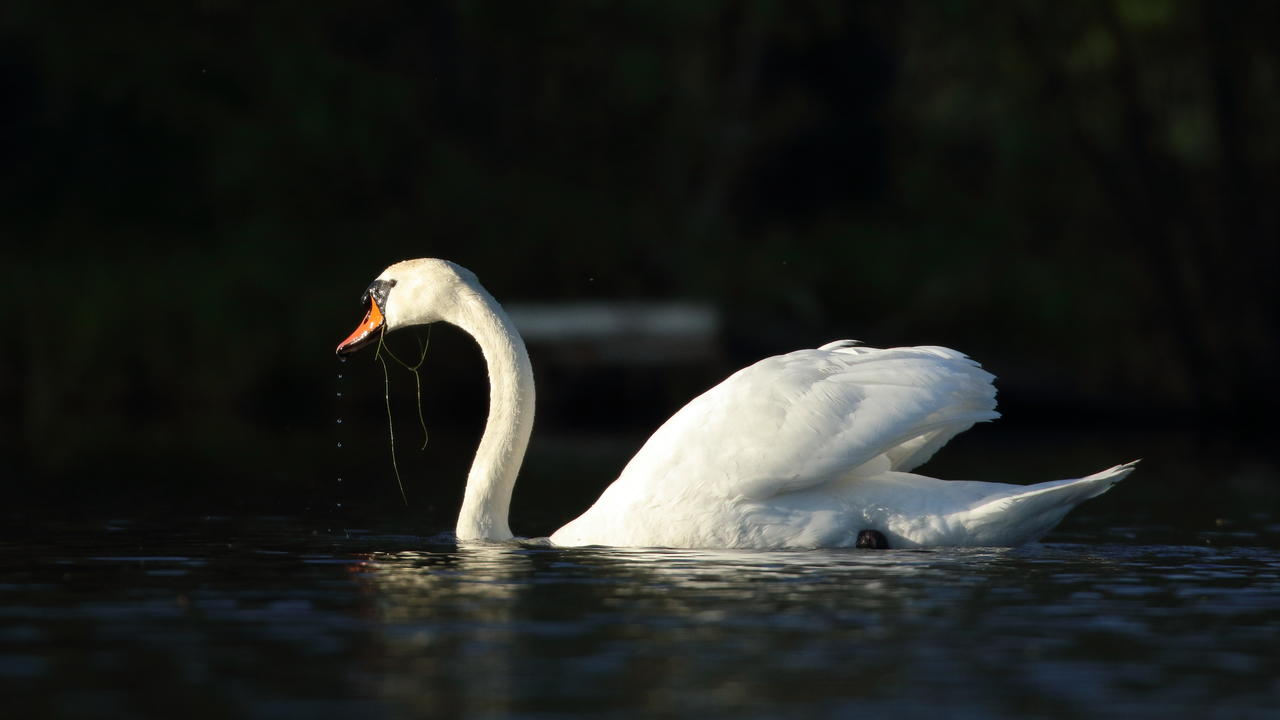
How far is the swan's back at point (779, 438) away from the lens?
889 centimetres

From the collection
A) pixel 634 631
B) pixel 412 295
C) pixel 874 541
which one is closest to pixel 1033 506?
pixel 874 541

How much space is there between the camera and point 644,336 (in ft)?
75.3

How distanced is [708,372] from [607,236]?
17.0 ft

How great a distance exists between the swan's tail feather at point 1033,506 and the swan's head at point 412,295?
9.58 feet

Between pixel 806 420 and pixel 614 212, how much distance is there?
20.0m

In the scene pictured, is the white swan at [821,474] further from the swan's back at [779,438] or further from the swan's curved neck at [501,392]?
the swan's curved neck at [501,392]

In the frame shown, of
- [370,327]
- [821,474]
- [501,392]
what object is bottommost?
[821,474]

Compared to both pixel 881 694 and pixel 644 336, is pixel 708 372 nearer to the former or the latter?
pixel 644 336

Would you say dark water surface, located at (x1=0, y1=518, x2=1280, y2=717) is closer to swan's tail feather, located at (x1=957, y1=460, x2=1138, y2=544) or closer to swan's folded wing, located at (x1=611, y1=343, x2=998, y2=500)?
swan's tail feather, located at (x1=957, y1=460, x2=1138, y2=544)

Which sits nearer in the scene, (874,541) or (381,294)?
(874,541)

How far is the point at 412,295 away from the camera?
33.4ft

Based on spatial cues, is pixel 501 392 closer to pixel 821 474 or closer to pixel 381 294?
pixel 381 294

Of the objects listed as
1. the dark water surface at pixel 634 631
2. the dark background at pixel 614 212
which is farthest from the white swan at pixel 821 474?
the dark background at pixel 614 212

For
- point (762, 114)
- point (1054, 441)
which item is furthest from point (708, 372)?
point (762, 114)
